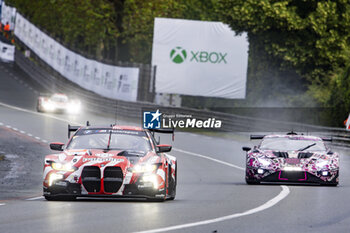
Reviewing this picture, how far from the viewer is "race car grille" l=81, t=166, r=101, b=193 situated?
1457 centimetres

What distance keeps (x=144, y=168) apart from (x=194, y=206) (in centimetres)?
105

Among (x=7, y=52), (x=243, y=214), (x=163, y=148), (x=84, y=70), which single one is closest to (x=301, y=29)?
(x=84, y=70)

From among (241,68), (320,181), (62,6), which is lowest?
(320,181)

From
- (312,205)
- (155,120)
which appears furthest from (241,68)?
(312,205)

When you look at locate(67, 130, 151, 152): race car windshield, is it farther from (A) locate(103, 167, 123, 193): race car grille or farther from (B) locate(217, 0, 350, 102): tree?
(B) locate(217, 0, 350, 102): tree

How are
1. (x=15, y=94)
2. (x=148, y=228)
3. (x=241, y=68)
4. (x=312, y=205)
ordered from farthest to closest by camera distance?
1. (x=15, y=94)
2. (x=241, y=68)
3. (x=312, y=205)
4. (x=148, y=228)

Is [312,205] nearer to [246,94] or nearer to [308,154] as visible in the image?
[308,154]

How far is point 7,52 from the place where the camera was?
87.6 m

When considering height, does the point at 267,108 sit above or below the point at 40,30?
below

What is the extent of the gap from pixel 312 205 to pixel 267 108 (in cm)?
3520

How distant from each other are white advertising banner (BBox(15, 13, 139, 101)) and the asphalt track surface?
77.4ft

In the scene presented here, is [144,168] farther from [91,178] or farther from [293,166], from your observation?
[293,166]

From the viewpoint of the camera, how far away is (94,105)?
5794 cm

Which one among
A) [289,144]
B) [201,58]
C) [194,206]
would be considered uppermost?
[201,58]
